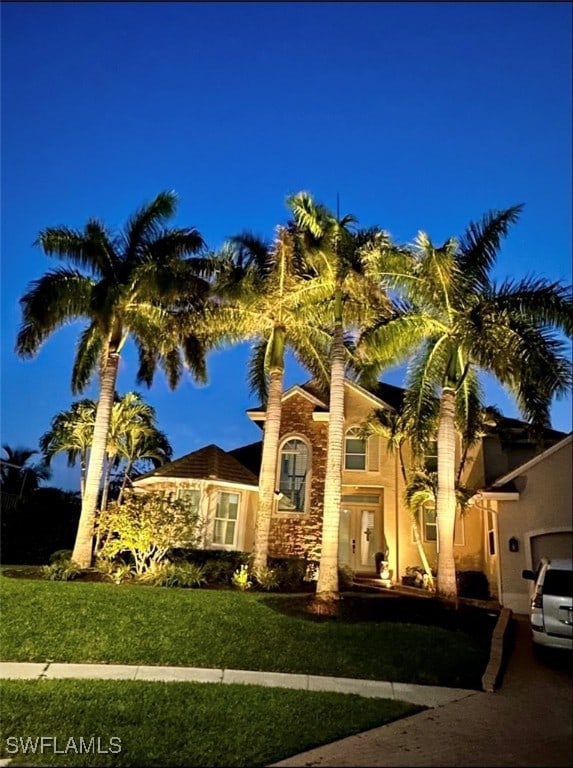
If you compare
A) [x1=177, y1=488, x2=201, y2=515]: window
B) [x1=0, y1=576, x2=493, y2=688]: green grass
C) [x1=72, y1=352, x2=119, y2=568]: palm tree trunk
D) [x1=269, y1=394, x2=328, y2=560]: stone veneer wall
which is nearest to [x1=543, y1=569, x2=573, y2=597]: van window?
[x1=0, y1=576, x2=493, y2=688]: green grass

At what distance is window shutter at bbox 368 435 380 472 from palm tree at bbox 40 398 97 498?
1200 centimetres

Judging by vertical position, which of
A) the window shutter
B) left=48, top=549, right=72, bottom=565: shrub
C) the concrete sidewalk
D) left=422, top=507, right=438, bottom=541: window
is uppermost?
the window shutter

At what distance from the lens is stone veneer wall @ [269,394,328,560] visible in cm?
1964

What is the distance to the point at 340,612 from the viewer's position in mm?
11172

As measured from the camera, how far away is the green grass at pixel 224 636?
793 cm

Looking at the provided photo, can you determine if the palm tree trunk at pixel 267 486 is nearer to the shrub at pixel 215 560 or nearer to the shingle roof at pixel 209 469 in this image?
the shrub at pixel 215 560

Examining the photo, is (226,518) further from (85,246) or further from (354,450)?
(85,246)

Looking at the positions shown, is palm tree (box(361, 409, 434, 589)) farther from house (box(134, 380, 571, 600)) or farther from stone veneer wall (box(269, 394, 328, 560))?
stone veneer wall (box(269, 394, 328, 560))

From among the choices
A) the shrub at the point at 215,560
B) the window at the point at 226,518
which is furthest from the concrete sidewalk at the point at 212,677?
the window at the point at 226,518

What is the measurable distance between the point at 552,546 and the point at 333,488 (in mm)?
10868

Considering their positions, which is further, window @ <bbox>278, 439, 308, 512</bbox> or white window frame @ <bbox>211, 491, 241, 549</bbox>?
window @ <bbox>278, 439, 308, 512</bbox>

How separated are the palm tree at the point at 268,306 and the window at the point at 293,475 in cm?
429

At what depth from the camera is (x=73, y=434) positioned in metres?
22.9

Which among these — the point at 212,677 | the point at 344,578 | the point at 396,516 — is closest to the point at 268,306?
the point at 344,578
